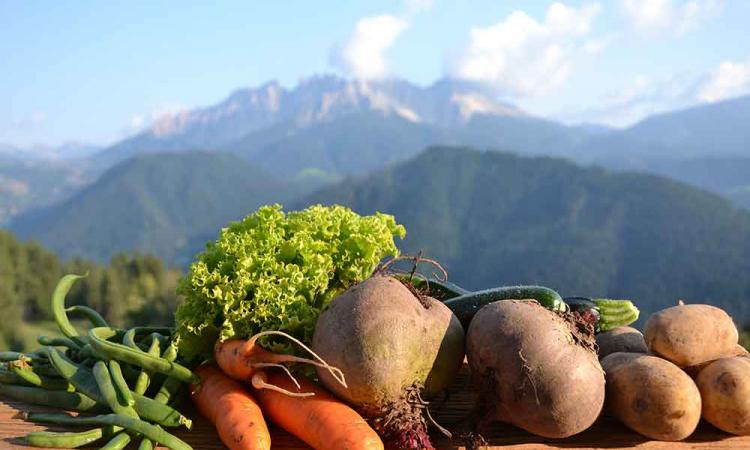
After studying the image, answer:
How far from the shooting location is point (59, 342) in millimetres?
5316

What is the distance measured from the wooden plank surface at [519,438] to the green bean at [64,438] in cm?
9

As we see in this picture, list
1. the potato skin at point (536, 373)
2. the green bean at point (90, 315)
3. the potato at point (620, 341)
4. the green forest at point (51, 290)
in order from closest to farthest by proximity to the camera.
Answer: the potato skin at point (536, 373) < the potato at point (620, 341) < the green bean at point (90, 315) < the green forest at point (51, 290)

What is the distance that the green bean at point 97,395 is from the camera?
4.17m

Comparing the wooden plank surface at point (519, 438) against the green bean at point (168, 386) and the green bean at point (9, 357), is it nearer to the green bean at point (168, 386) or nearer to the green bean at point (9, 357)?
the green bean at point (168, 386)

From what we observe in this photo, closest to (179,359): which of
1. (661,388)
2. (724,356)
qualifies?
(661,388)

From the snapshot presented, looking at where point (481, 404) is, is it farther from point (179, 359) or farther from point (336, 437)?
point (179, 359)

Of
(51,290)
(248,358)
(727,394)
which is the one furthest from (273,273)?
(51,290)

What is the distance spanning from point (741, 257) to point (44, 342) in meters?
154

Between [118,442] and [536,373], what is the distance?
2.67 metres

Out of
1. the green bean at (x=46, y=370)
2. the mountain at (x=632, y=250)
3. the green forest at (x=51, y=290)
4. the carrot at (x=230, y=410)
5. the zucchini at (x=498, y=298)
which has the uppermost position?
the zucchini at (x=498, y=298)

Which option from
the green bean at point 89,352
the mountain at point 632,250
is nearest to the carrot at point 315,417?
the green bean at point 89,352

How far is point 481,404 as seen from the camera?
3988mm

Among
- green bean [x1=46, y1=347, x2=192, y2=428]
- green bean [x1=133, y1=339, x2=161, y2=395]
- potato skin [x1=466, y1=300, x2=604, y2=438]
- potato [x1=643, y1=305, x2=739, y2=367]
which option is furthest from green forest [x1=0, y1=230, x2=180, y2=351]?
potato [x1=643, y1=305, x2=739, y2=367]

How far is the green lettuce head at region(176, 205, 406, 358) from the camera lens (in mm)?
4410
